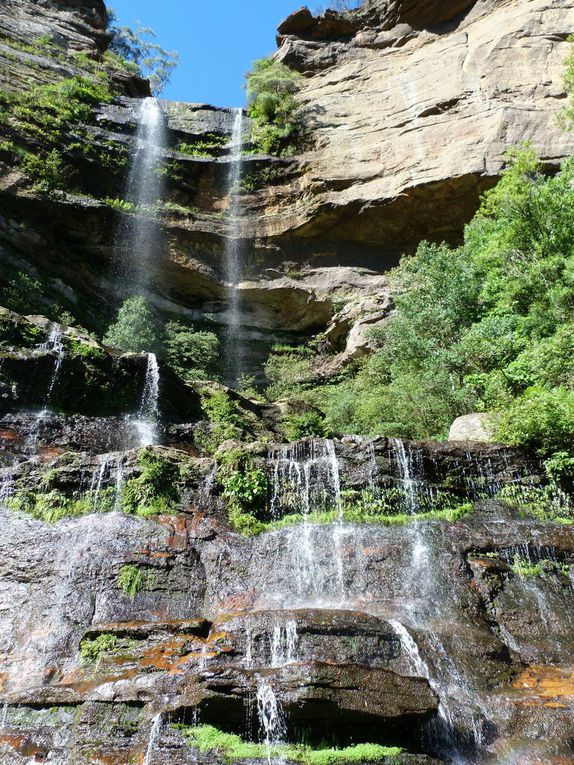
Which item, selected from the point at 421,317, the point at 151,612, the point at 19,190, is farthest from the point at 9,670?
the point at 19,190

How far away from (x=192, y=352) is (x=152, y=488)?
11446mm

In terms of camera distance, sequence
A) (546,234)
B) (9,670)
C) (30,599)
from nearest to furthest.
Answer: (9,670) → (30,599) → (546,234)

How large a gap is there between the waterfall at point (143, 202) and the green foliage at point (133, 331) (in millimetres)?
2659

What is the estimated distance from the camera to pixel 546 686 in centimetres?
644

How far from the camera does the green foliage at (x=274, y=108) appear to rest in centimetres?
2527

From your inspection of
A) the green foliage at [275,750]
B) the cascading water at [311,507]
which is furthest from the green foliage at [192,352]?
the green foliage at [275,750]

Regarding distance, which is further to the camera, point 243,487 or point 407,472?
point 407,472

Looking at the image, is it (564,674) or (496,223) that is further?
(496,223)

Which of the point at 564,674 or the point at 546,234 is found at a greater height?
the point at 546,234

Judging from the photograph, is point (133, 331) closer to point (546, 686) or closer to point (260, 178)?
point (260, 178)

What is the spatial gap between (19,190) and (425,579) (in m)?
19.3

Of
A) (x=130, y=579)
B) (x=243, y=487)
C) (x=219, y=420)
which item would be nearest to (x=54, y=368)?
(x=219, y=420)

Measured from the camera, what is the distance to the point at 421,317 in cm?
1551

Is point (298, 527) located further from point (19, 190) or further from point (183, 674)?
point (19, 190)
